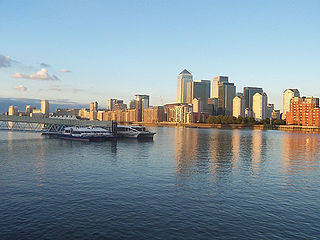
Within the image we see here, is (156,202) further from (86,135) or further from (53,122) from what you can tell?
(53,122)

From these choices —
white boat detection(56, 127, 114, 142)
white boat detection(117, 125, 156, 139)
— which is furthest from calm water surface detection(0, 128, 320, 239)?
white boat detection(117, 125, 156, 139)

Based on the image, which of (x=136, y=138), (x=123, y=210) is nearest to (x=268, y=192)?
(x=123, y=210)

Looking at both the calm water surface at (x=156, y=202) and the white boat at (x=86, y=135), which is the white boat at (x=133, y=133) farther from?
the calm water surface at (x=156, y=202)

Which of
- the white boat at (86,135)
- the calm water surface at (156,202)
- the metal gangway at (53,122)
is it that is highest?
the metal gangway at (53,122)

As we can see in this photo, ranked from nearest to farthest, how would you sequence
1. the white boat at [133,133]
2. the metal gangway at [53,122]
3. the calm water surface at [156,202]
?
the calm water surface at [156,202], the metal gangway at [53,122], the white boat at [133,133]

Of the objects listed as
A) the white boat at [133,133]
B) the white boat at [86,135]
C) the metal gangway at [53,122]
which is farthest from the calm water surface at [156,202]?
the metal gangway at [53,122]

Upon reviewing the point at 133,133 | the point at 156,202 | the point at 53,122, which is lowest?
the point at 156,202

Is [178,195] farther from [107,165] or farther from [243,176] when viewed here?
[107,165]

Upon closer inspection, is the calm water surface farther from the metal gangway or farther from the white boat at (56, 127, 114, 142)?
the metal gangway

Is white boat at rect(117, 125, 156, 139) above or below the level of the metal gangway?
below

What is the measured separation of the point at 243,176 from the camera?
49562mm

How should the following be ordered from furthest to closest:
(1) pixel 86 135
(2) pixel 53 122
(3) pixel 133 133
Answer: (2) pixel 53 122, (3) pixel 133 133, (1) pixel 86 135

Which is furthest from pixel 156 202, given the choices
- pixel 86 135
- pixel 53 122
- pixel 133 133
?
pixel 53 122

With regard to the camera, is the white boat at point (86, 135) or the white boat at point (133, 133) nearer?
the white boat at point (86, 135)
